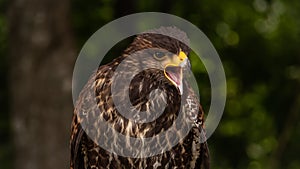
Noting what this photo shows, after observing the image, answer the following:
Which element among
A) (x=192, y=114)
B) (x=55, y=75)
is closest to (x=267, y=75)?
(x=55, y=75)

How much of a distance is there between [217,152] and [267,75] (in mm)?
1550

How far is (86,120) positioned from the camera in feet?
17.1

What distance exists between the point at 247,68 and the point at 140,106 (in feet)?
29.9

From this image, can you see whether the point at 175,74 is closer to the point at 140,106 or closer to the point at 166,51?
the point at 166,51

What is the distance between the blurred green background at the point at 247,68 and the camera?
44.8 feet

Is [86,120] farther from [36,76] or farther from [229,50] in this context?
[229,50]

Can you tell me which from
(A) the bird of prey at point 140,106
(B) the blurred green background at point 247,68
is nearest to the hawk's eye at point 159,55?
(A) the bird of prey at point 140,106

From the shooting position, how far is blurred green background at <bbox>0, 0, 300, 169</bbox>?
44.8 feet

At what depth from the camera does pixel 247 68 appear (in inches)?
556

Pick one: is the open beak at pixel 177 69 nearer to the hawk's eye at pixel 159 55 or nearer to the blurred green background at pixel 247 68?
the hawk's eye at pixel 159 55

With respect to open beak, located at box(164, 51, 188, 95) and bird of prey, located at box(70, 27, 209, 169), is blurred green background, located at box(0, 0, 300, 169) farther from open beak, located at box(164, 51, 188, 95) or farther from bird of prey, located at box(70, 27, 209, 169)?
open beak, located at box(164, 51, 188, 95)

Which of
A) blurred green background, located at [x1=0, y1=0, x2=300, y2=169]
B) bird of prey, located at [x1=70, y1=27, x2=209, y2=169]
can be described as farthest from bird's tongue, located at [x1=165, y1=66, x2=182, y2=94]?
blurred green background, located at [x1=0, y1=0, x2=300, y2=169]

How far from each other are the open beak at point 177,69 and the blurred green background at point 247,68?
8196mm

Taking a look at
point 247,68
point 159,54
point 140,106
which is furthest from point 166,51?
point 247,68
